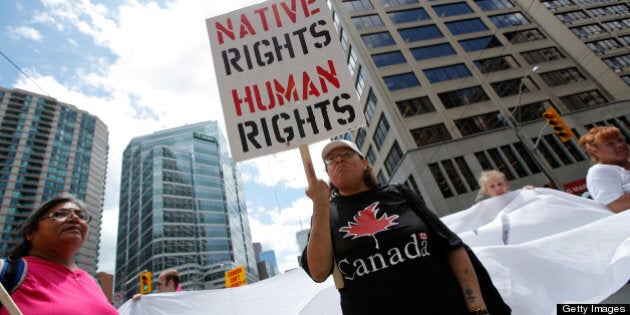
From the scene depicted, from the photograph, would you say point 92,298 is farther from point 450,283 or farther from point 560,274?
point 560,274

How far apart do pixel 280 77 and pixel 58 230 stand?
1799 millimetres

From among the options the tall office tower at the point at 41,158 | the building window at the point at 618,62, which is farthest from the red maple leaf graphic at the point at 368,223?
the tall office tower at the point at 41,158

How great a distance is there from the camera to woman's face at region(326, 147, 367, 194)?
1.86 metres

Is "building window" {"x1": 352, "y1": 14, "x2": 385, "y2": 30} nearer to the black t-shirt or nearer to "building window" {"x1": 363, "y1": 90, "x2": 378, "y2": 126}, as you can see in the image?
"building window" {"x1": 363, "y1": 90, "x2": 378, "y2": 126}

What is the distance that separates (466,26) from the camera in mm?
30875

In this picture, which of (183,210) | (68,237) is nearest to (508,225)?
(68,237)

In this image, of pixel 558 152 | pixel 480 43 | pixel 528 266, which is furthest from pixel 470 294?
pixel 480 43

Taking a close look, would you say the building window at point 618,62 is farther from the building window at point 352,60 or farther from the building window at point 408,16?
the building window at point 352,60

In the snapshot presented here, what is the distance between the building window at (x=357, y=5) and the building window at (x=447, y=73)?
34.6 feet

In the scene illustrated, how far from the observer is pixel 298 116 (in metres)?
1.97

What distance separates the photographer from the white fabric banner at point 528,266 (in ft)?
6.87

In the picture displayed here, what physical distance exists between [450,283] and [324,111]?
4.20 ft

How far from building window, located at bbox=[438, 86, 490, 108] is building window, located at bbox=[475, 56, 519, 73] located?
9.60ft

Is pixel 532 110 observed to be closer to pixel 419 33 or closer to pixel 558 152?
pixel 558 152
